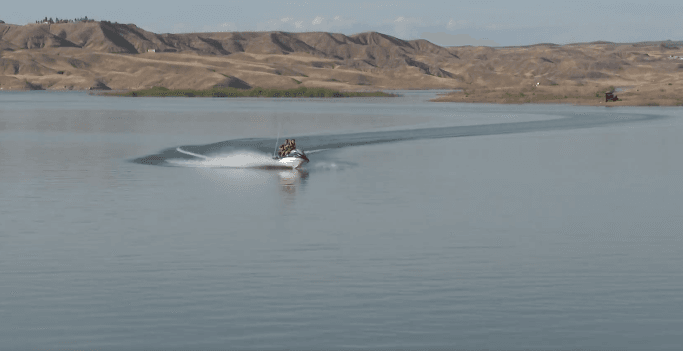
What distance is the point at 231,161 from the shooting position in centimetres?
6284

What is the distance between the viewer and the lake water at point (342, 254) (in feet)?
63.3

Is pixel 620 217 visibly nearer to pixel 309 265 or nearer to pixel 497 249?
pixel 497 249

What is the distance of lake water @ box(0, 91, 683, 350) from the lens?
19.3m

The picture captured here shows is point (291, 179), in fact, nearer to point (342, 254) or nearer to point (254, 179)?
point (254, 179)

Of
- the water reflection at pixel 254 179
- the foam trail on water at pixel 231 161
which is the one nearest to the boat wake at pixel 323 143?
the foam trail on water at pixel 231 161

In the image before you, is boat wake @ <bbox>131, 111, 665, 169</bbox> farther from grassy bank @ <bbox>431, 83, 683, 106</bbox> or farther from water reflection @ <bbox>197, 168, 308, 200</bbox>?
grassy bank @ <bbox>431, 83, 683, 106</bbox>

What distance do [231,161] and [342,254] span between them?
3618 cm

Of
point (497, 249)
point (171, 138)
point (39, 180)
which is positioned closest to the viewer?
point (497, 249)

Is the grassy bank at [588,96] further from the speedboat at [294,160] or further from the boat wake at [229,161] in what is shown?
the speedboat at [294,160]

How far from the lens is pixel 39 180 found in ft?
160

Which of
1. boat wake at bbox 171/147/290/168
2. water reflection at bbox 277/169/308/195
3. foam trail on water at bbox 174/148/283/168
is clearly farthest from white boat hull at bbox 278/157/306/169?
foam trail on water at bbox 174/148/283/168

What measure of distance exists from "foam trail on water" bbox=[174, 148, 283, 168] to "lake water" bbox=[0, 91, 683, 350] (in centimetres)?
52

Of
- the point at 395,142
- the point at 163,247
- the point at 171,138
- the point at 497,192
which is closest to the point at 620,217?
the point at 497,192

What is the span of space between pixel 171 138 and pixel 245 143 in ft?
30.4
